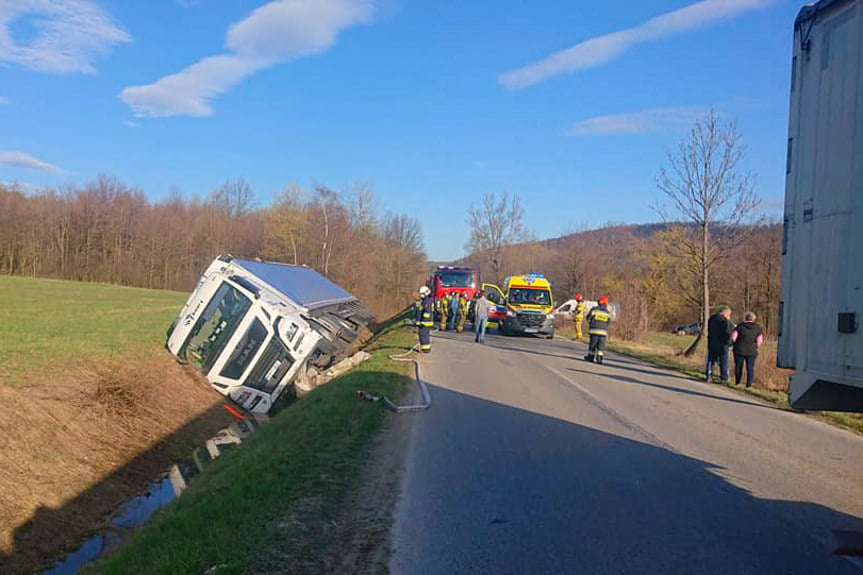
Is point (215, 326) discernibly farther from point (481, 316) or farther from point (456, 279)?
point (456, 279)

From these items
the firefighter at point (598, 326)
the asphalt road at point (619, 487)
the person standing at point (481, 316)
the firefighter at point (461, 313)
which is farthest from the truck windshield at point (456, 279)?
the asphalt road at point (619, 487)

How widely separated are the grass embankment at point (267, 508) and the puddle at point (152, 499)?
1.05 m

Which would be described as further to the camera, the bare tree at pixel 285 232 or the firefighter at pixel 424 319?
the bare tree at pixel 285 232

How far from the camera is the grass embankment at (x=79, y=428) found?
26.7ft

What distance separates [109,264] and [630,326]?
5990 centimetres

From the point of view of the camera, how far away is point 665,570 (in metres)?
4.59

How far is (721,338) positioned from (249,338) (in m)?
10.4

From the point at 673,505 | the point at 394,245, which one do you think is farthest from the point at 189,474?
the point at 394,245

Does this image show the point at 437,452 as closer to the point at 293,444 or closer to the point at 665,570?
the point at 293,444

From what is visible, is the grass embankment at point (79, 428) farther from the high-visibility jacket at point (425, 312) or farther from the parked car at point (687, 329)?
the parked car at point (687, 329)

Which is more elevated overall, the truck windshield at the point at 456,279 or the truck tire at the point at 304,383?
the truck windshield at the point at 456,279

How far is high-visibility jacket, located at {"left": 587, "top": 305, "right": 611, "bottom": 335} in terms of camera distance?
58.7 ft

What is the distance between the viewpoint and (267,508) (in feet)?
19.1

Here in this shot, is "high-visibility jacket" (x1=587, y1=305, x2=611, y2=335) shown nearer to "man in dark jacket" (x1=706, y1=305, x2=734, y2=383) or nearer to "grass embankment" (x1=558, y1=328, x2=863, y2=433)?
"grass embankment" (x1=558, y1=328, x2=863, y2=433)
